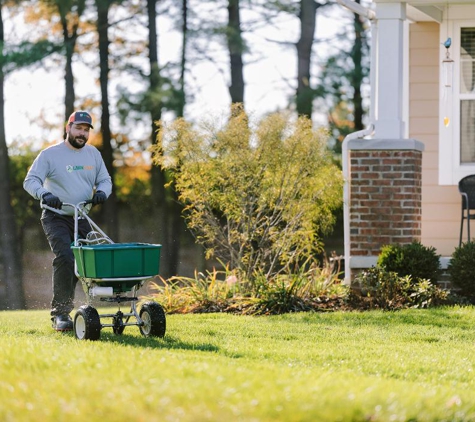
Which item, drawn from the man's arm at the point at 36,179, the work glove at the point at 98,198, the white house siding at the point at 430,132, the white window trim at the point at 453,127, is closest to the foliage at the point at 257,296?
the white house siding at the point at 430,132

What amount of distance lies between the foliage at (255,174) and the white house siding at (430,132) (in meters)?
1.60

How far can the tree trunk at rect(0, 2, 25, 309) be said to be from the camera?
1916cm

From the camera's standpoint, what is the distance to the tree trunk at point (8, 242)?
1916 cm

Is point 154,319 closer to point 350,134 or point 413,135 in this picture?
point 350,134

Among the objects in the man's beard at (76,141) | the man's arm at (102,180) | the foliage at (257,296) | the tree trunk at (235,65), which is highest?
the tree trunk at (235,65)

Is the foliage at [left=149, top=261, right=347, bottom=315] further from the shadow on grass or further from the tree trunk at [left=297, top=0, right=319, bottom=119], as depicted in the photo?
the tree trunk at [left=297, top=0, right=319, bottom=119]

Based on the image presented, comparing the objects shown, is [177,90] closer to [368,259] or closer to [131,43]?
[131,43]

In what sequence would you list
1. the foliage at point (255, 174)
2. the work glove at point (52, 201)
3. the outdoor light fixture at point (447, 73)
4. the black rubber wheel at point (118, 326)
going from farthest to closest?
the outdoor light fixture at point (447, 73) < the foliage at point (255, 174) < the black rubber wheel at point (118, 326) < the work glove at point (52, 201)

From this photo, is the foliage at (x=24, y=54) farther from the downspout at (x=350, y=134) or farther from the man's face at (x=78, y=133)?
the man's face at (x=78, y=133)

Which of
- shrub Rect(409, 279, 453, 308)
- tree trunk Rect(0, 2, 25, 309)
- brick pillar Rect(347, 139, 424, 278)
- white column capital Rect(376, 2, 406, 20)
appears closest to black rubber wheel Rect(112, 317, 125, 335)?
shrub Rect(409, 279, 453, 308)

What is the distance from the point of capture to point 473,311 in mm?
9328

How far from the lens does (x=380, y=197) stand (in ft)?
34.5

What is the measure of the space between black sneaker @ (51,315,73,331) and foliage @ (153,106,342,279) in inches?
121

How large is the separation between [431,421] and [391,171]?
6125 mm
